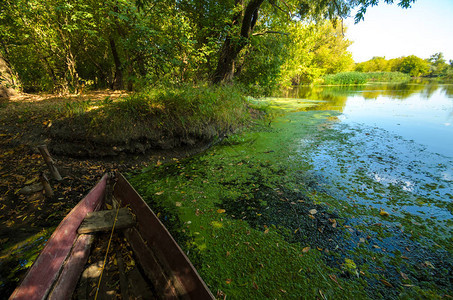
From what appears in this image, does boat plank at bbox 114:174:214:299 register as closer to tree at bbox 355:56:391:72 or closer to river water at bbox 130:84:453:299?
river water at bbox 130:84:453:299

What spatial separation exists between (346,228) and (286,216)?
2.09 feet

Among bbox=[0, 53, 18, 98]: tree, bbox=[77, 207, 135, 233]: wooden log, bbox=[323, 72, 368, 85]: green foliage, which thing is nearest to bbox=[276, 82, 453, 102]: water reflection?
bbox=[323, 72, 368, 85]: green foliage

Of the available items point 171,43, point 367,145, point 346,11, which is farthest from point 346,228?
point 346,11

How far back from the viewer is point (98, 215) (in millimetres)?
1996

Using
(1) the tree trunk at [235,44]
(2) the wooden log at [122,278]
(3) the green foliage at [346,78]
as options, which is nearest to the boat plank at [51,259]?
(2) the wooden log at [122,278]

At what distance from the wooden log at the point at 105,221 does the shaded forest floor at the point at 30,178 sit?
1.66 feet

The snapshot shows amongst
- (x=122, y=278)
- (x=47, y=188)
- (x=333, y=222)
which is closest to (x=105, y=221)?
(x=122, y=278)

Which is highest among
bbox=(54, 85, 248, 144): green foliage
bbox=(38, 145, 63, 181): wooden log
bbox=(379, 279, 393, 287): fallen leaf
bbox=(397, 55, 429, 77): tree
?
bbox=(397, 55, 429, 77): tree

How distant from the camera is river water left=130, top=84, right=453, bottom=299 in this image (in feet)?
5.00

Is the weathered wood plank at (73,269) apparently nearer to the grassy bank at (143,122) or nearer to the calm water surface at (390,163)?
the grassy bank at (143,122)

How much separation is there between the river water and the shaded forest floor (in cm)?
76

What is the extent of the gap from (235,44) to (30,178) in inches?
227

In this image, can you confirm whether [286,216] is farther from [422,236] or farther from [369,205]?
[422,236]

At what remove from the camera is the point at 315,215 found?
7.41 ft
